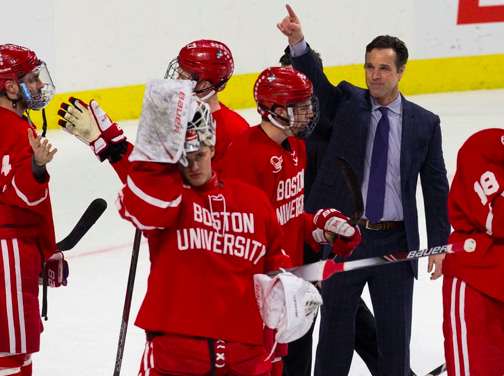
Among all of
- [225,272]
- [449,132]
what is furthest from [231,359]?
[449,132]

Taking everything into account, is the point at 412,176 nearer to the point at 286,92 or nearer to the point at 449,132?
the point at 286,92

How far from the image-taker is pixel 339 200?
11.1ft

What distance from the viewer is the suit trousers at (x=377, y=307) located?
10.9 ft

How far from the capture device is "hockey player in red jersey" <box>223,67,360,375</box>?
286cm

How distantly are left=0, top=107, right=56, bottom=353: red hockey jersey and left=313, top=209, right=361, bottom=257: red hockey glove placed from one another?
0.81 metres

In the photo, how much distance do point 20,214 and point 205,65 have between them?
757 mm

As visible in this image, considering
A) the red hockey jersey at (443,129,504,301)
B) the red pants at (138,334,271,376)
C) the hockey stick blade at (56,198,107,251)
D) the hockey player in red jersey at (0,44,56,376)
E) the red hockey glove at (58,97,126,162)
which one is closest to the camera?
the red pants at (138,334,271,376)

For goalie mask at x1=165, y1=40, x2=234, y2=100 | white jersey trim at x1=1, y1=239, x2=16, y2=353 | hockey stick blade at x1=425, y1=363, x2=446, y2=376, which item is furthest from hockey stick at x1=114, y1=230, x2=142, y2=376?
hockey stick blade at x1=425, y1=363, x2=446, y2=376

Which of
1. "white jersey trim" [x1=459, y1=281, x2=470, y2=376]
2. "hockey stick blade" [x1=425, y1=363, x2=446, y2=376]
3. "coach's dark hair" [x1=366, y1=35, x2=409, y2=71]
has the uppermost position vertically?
"coach's dark hair" [x1=366, y1=35, x2=409, y2=71]

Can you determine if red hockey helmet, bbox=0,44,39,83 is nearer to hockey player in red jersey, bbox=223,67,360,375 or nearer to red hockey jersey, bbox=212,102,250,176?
red hockey jersey, bbox=212,102,250,176

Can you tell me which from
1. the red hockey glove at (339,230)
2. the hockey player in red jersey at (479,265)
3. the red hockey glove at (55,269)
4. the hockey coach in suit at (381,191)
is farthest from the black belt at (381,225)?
the red hockey glove at (55,269)

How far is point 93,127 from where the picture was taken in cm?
240

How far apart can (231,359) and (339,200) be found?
1268 mm

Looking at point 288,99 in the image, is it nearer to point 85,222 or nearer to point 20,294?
point 85,222
